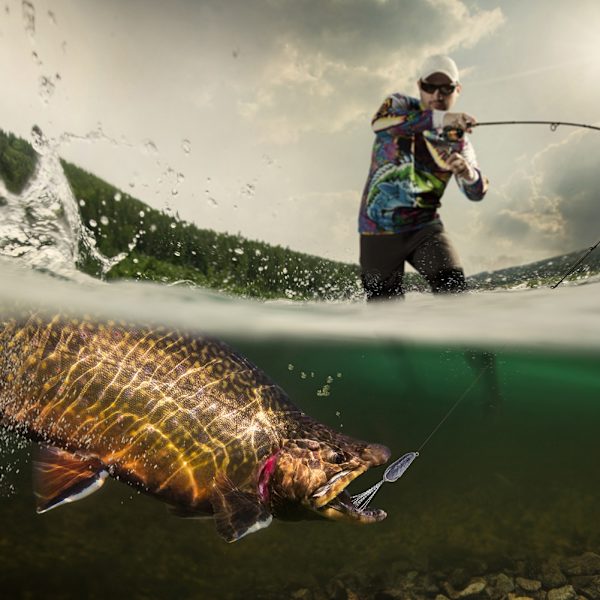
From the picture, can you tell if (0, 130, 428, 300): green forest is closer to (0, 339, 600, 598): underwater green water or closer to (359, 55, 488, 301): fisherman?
(359, 55, 488, 301): fisherman

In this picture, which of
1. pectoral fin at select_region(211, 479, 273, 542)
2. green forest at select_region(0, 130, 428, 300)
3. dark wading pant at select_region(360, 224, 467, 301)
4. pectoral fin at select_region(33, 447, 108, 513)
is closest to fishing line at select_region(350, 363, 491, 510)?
pectoral fin at select_region(211, 479, 273, 542)

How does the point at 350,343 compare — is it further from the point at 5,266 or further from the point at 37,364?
the point at 37,364

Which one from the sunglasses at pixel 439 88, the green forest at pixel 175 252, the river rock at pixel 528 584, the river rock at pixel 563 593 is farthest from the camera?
the river rock at pixel 528 584

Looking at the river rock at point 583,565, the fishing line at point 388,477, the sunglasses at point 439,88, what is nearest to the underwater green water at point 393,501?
the river rock at point 583,565

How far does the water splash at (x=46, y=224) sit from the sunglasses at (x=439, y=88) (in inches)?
151

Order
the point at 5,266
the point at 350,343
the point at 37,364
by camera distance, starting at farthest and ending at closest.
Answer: the point at 350,343, the point at 5,266, the point at 37,364

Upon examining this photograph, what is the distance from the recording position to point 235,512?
2.84 metres

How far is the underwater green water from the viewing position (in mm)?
6461

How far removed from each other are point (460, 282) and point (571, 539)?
5978 millimetres

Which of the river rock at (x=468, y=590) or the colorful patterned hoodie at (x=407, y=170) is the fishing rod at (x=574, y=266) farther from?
the river rock at (x=468, y=590)

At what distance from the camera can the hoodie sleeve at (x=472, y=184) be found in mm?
4934

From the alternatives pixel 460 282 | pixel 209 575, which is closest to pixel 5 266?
pixel 209 575

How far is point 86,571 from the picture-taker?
5895mm

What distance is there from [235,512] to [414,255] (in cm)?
349
